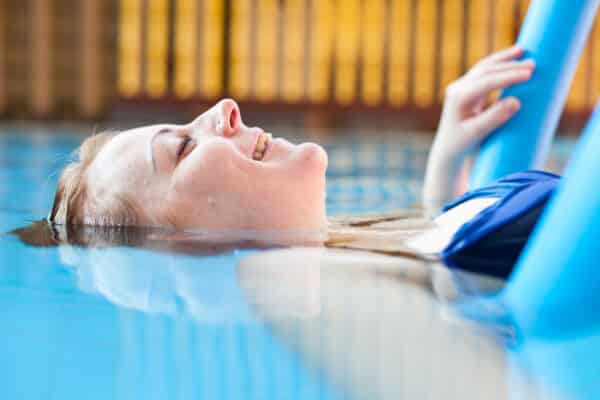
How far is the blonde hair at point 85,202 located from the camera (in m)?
1.46

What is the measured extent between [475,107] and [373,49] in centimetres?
1048

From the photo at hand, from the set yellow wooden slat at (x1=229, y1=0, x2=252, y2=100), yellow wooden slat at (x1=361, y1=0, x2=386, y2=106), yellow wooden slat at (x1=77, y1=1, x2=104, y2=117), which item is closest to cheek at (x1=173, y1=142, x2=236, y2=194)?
yellow wooden slat at (x1=77, y1=1, x2=104, y2=117)

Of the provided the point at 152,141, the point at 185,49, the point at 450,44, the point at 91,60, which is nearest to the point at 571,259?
the point at 152,141

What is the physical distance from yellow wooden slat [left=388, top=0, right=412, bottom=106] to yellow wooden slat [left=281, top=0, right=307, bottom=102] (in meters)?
1.35

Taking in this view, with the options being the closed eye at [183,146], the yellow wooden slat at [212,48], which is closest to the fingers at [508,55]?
the closed eye at [183,146]

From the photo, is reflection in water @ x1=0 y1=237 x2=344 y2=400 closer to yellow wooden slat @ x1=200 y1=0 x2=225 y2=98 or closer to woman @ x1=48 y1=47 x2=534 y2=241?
woman @ x1=48 y1=47 x2=534 y2=241

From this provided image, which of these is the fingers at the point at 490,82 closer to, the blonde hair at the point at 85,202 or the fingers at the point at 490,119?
the fingers at the point at 490,119

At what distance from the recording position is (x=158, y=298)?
3.22 feet

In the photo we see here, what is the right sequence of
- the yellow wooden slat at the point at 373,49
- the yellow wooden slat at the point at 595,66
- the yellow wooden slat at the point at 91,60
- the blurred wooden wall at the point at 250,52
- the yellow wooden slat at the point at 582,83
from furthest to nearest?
the yellow wooden slat at the point at 582,83, the yellow wooden slat at the point at 595,66, the yellow wooden slat at the point at 373,49, the yellow wooden slat at the point at 91,60, the blurred wooden wall at the point at 250,52

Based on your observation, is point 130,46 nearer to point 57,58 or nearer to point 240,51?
point 57,58

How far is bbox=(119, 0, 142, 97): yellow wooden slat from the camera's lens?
1114 cm

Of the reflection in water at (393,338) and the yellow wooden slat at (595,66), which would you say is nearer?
the reflection in water at (393,338)

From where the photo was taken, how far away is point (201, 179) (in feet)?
4.33

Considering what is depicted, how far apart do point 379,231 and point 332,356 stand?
85 centimetres
